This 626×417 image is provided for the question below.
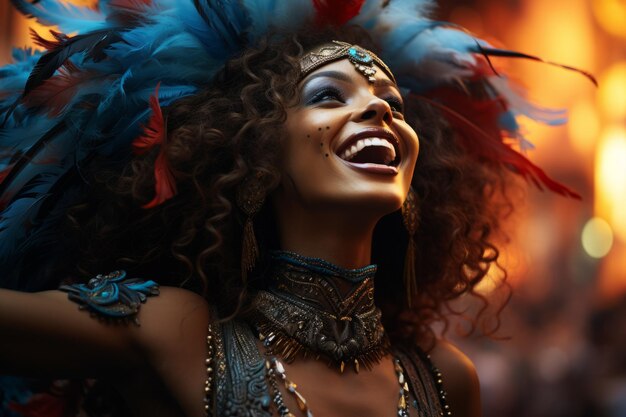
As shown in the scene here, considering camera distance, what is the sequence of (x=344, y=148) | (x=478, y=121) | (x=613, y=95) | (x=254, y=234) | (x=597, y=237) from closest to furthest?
(x=344, y=148), (x=254, y=234), (x=478, y=121), (x=597, y=237), (x=613, y=95)

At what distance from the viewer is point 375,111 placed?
2.26m

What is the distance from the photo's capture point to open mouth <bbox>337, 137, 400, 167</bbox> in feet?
7.33

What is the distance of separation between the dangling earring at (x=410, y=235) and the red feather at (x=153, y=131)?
0.77 metres

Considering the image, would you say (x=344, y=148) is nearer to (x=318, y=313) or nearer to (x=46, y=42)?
(x=318, y=313)

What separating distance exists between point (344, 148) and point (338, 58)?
30 centimetres

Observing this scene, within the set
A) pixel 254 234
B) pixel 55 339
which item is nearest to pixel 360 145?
pixel 254 234

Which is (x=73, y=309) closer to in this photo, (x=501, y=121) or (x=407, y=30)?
(x=407, y=30)

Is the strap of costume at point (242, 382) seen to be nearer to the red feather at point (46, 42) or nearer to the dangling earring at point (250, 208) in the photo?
the dangling earring at point (250, 208)

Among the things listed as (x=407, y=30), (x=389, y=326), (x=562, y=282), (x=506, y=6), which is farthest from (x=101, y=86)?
(x=506, y=6)

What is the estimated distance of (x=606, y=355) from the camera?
5.80m

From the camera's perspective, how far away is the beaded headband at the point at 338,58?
7.73 feet

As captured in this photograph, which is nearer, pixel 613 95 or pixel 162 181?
pixel 162 181

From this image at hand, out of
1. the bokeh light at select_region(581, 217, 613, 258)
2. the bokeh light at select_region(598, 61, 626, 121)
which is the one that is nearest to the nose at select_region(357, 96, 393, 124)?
the bokeh light at select_region(581, 217, 613, 258)

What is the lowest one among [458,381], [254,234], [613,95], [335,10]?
[613,95]
